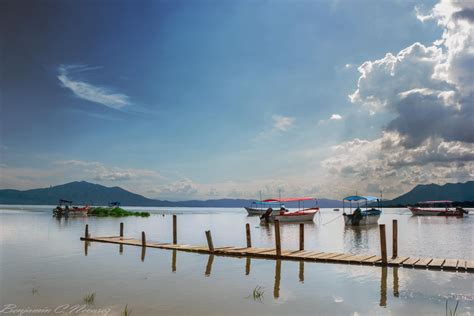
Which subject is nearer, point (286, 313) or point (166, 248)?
point (286, 313)

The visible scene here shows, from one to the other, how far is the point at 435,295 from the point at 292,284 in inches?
220

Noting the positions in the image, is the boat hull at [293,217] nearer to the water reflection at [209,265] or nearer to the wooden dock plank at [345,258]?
the wooden dock plank at [345,258]

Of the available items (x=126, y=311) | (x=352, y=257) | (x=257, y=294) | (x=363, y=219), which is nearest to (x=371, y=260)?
(x=352, y=257)

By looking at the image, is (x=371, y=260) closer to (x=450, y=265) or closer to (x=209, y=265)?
(x=450, y=265)

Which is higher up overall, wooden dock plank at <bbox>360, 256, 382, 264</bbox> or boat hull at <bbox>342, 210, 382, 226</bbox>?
wooden dock plank at <bbox>360, 256, 382, 264</bbox>

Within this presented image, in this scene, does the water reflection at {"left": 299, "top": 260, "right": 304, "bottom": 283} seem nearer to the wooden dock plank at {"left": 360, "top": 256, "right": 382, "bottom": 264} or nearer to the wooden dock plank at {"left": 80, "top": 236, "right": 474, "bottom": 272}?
the wooden dock plank at {"left": 80, "top": 236, "right": 474, "bottom": 272}

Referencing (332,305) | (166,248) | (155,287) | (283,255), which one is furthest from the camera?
(166,248)

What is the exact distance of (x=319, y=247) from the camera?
110 ft

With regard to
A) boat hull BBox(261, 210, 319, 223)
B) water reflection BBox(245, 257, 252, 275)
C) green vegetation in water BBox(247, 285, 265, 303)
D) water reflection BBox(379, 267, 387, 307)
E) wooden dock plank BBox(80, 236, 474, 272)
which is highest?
wooden dock plank BBox(80, 236, 474, 272)

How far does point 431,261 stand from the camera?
1988 cm

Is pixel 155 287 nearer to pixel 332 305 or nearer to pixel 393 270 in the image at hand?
pixel 332 305

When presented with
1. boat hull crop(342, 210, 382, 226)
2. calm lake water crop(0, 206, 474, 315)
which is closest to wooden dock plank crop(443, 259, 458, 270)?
calm lake water crop(0, 206, 474, 315)

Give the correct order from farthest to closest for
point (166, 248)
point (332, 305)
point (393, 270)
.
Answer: point (166, 248) → point (393, 270) → point (332, 305)

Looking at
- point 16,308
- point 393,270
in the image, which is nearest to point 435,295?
point 393,270
